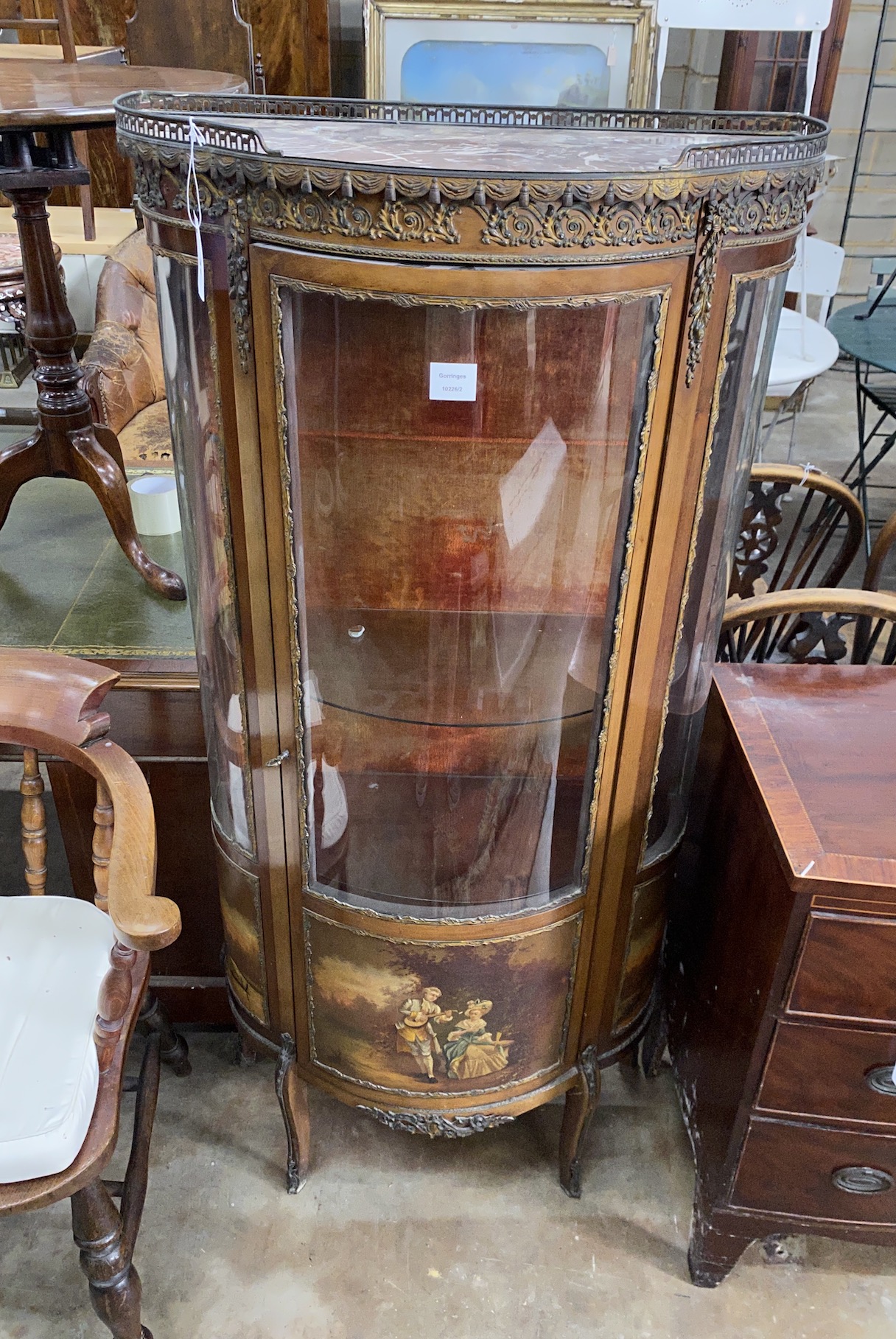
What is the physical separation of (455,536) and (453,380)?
0.19 meters

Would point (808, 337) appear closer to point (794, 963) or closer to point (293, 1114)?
point (794, 963)

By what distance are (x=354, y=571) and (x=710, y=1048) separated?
0.77m

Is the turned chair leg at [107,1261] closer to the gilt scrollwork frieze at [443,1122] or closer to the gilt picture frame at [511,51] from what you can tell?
the gilt scrollwork frieze at [443,1122]

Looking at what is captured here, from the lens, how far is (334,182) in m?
0.77

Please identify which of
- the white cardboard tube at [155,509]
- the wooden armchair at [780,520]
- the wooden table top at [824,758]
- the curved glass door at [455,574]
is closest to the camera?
the curved glass door at [455,574]

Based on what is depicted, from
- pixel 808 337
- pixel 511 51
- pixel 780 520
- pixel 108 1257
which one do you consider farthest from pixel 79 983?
pixel 511 51

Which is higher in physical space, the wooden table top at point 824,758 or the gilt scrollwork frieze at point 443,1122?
the wooden table top at point 824,758

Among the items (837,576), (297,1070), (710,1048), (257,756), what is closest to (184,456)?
(257,756)

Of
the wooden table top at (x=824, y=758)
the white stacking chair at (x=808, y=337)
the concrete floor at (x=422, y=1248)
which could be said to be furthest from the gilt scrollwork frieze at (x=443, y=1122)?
the white stacking chair at (x=808, y=337)

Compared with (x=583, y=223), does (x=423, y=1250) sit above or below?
below

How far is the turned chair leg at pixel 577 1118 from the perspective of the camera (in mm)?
1297

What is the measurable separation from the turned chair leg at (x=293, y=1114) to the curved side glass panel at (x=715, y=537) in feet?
1.73

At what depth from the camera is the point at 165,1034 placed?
4.85 ft

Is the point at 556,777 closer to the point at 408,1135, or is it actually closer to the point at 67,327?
the point at 408,1135
